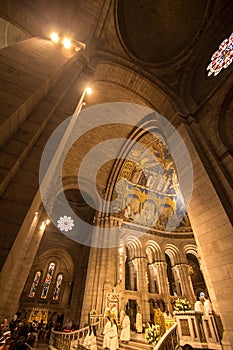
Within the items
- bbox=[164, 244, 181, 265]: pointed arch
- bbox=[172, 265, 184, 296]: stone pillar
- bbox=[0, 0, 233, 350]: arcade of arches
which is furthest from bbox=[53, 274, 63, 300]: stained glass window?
bbox=[172, 265, 184, 296]: stone pillar

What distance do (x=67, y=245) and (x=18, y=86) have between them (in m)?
15.8

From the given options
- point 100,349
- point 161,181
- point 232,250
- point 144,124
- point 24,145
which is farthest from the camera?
point 161,181

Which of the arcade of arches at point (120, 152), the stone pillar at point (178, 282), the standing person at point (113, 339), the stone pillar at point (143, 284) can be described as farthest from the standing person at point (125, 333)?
the stone pillar at point (178, 282)

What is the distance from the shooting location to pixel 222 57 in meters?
7.00

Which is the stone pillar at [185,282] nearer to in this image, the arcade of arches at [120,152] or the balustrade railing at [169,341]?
the arcade of arches at [120,152]

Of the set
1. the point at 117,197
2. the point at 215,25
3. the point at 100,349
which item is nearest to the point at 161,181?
the point at 117,197

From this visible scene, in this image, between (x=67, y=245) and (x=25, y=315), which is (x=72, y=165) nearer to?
(x=67, y=245)

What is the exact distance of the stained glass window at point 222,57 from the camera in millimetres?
6645

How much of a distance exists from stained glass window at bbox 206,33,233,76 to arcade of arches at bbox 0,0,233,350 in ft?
1.17

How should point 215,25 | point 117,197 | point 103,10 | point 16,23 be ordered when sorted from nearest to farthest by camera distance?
point 16,23 < point 103,10 < point 215,25 < point 117,197

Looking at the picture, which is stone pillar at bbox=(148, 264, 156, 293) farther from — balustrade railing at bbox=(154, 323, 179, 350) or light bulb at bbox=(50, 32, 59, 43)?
light bulb at bbox=(50, 32, 59, 43)

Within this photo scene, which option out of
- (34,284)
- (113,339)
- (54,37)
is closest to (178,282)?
(113,339)

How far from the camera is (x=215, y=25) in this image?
7508mm

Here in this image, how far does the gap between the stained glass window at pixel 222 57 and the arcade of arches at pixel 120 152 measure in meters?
0.36
